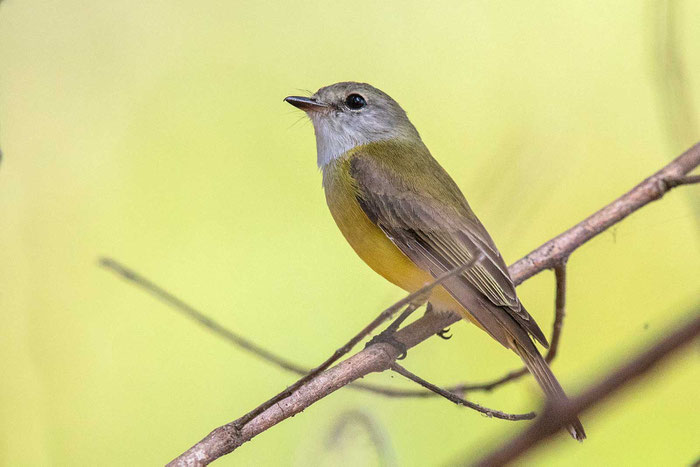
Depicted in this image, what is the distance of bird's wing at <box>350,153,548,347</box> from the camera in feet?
7.60

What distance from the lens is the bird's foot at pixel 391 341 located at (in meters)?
2.29

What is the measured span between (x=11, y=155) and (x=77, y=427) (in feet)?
4.48

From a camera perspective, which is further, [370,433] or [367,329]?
[370,433]

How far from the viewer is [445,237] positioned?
8.55 ft

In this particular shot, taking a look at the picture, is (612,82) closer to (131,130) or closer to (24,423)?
(131,130)

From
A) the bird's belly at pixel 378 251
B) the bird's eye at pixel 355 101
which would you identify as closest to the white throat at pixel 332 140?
the bird's eye at pixel 355 101

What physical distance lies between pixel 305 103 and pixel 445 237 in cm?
86

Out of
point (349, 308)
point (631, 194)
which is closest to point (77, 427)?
point (349, 308)

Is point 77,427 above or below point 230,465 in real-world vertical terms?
above

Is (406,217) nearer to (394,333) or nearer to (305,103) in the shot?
(394,333)

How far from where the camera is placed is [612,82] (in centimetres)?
343

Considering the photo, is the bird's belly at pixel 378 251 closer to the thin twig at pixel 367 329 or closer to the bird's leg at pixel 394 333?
the bird's leg at pixel 394 333

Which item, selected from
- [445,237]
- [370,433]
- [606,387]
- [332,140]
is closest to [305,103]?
[332,140]

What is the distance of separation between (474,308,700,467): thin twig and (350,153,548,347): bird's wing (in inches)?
70.9
